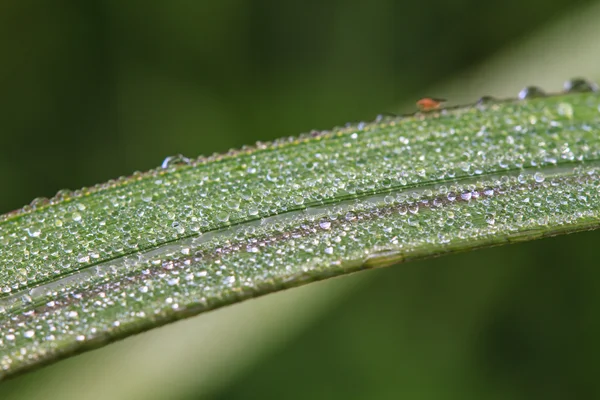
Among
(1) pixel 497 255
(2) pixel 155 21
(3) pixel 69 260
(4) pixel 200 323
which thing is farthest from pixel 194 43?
(3) pixel 69 260

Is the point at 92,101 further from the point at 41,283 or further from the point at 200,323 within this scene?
the point at 41,283

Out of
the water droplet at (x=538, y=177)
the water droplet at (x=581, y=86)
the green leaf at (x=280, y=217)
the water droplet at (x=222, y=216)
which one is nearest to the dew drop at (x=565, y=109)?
the green leaf at (x=280, y=217)

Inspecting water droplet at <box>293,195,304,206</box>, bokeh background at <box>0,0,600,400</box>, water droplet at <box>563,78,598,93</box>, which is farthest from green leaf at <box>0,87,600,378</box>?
bokeh background at <box>0,0,600,400</box>

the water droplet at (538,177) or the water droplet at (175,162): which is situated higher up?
the water droplet at (175,162)

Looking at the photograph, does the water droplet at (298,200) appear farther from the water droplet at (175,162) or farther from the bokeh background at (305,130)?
the bokeh background at (305,130)

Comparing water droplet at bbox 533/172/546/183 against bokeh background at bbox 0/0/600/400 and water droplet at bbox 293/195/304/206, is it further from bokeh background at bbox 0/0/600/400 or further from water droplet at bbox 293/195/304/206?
bokeh background at bbox 0/0/600/400
